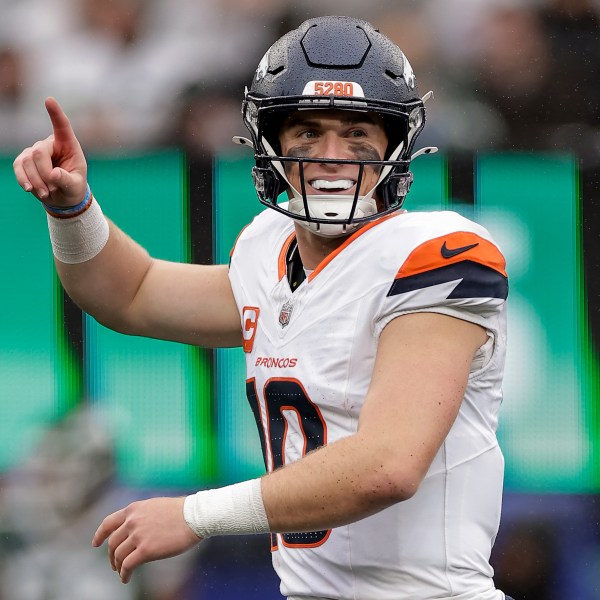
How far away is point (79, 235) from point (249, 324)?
0.42 meters

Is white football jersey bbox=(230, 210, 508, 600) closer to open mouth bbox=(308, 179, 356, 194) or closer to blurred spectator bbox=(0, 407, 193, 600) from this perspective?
open mouth bbox=(308, 179, 356, 194)

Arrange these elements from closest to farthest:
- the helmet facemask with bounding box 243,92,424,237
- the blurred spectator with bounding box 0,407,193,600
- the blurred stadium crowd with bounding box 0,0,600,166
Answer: the helmet facemask with bounding box 243,92,424,237, the blurred stadium crowd with bounding box 0,0,600,166, the blurred spectator with bounding box 0,407,193,600

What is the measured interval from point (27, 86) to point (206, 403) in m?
1.06

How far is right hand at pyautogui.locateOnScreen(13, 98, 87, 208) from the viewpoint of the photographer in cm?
230

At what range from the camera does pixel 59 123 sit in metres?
2.34

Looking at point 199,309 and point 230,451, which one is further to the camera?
point 230,451

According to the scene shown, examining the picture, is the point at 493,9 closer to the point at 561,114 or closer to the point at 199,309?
the point at 561,114

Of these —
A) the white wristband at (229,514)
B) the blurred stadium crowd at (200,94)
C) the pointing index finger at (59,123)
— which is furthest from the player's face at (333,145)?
the blurred stadium crowd at (200,94)

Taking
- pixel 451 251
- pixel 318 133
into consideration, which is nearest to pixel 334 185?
pixel 318 133

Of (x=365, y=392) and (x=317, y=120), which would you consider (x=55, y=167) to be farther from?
(x=365, y=392)

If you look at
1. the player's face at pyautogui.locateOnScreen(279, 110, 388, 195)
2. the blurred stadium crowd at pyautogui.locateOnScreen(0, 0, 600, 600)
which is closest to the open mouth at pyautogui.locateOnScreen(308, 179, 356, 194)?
the player's face at pyautogui.locateOnScreen(279, 110, 388, 195)

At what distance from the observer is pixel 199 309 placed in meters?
2.57

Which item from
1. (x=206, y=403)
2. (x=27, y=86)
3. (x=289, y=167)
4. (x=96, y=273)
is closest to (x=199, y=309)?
(x=96, y=273)

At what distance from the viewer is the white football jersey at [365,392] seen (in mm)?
2029
